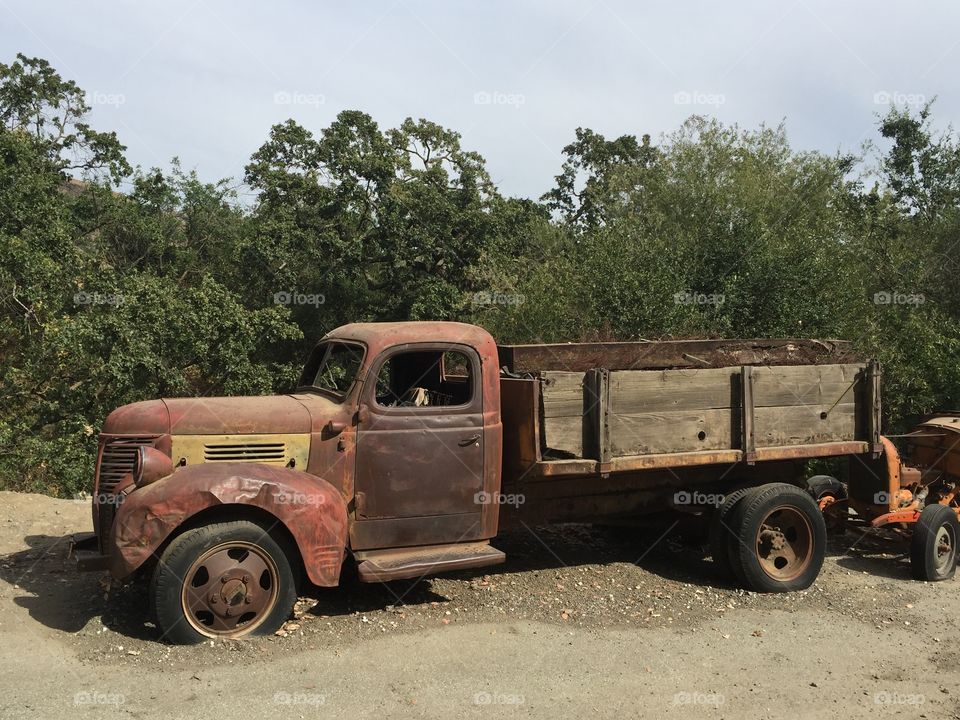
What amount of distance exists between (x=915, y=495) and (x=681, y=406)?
9.94 feet

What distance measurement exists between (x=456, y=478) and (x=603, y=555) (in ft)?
7.03

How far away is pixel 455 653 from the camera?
4.98 meters

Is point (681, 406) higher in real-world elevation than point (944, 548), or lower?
higher

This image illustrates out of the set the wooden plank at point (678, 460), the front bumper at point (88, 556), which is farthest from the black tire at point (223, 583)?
the wooden plank at point (678, 460)

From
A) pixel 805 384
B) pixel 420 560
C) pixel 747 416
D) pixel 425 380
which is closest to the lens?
pixel 420 560

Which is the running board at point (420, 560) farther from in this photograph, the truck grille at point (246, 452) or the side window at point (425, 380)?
the side window at point (425, 380)

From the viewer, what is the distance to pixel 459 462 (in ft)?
18.6

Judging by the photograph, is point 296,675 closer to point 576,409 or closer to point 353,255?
point 576,409

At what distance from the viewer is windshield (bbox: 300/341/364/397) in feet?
18.9

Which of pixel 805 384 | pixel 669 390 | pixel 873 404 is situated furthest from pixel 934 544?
pixel 669 390

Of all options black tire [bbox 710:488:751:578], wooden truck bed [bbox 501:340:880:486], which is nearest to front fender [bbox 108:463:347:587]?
wooden truck bed [bbox 501:340:880:486]

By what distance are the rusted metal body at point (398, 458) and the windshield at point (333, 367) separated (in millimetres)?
19

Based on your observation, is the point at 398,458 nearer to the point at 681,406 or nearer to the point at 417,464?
the point at 417,464

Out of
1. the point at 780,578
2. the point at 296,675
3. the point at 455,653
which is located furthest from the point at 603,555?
the point at 296,675
